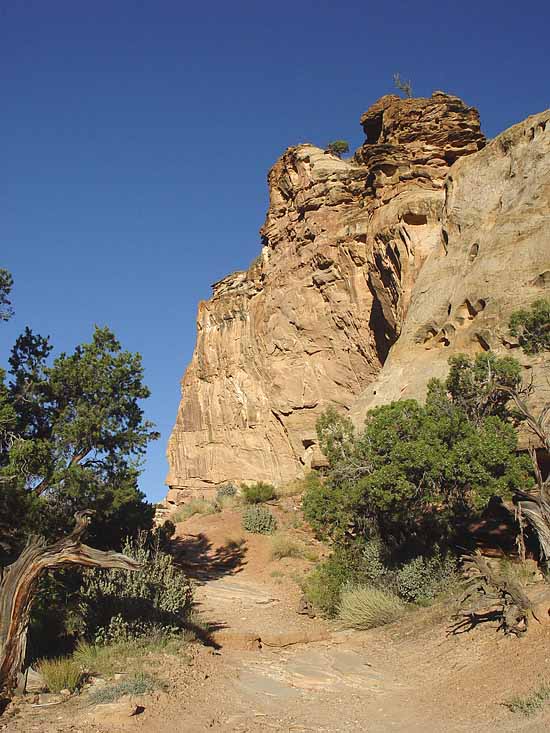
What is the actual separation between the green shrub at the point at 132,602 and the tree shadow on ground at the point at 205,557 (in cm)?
628

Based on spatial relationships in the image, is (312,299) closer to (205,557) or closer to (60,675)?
(205,557)

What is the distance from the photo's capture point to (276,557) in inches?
739

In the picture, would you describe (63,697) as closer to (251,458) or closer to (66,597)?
(66,597)

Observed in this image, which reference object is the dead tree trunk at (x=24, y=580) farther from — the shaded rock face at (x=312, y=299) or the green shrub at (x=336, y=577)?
the shaded rock face at (x=312, y=299)

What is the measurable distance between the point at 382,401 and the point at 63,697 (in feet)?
49.1

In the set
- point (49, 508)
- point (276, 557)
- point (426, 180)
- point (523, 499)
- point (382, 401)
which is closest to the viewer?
point (523, 499)

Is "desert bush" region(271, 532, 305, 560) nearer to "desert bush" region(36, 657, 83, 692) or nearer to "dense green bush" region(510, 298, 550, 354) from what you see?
"dense green bush" region(510, 298, 550, 354)

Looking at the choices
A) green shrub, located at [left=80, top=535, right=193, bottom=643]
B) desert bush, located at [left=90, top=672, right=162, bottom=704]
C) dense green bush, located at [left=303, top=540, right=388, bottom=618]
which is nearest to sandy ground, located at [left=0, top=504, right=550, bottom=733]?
desert bush, located at [left=90, top=672, right=162, bottom=704]

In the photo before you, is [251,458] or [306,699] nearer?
[306,699]

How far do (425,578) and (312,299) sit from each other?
812 inches

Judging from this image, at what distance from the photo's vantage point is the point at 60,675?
7441 millimetres

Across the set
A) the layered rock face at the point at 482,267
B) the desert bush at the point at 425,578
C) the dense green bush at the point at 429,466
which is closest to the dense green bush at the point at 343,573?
the dense green bush at the point at 429,466

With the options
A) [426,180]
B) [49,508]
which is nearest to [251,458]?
[426,180]

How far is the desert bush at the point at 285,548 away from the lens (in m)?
18.9
